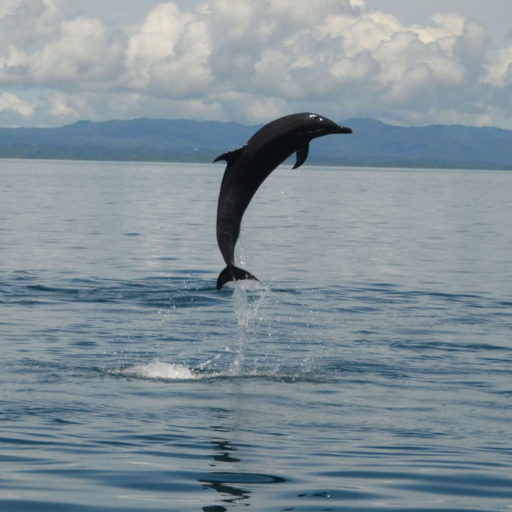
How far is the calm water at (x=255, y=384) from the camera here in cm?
1245

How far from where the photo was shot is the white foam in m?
19.4

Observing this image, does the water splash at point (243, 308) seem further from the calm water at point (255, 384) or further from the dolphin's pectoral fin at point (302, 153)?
the dolphin's pectoral fin at point (302, 153)

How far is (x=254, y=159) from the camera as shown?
46.7ft

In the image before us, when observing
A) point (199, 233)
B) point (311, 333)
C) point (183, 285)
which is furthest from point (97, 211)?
point (311, 333)

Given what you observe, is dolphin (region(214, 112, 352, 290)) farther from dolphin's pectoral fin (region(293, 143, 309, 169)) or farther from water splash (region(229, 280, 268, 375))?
water splash (region(229, 280, 268, 375))

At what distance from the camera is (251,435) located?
1496 centimetres

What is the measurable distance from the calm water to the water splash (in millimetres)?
142

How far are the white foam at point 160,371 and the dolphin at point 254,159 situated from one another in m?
4.94

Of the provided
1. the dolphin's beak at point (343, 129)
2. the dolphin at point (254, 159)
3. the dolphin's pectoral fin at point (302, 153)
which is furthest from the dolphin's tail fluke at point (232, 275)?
the dolphin's beak at point (343, 129)

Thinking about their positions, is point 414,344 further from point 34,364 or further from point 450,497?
point 450,497

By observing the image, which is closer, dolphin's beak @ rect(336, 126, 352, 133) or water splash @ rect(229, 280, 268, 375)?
dolphin's beak @ rect(336, 126, 352, 133)

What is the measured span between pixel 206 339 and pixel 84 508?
486 inches

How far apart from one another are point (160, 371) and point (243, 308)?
1.81 meters

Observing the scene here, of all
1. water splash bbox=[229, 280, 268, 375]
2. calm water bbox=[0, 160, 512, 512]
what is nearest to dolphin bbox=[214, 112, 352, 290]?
water splash bbox=[229, 280, 268, 375]
